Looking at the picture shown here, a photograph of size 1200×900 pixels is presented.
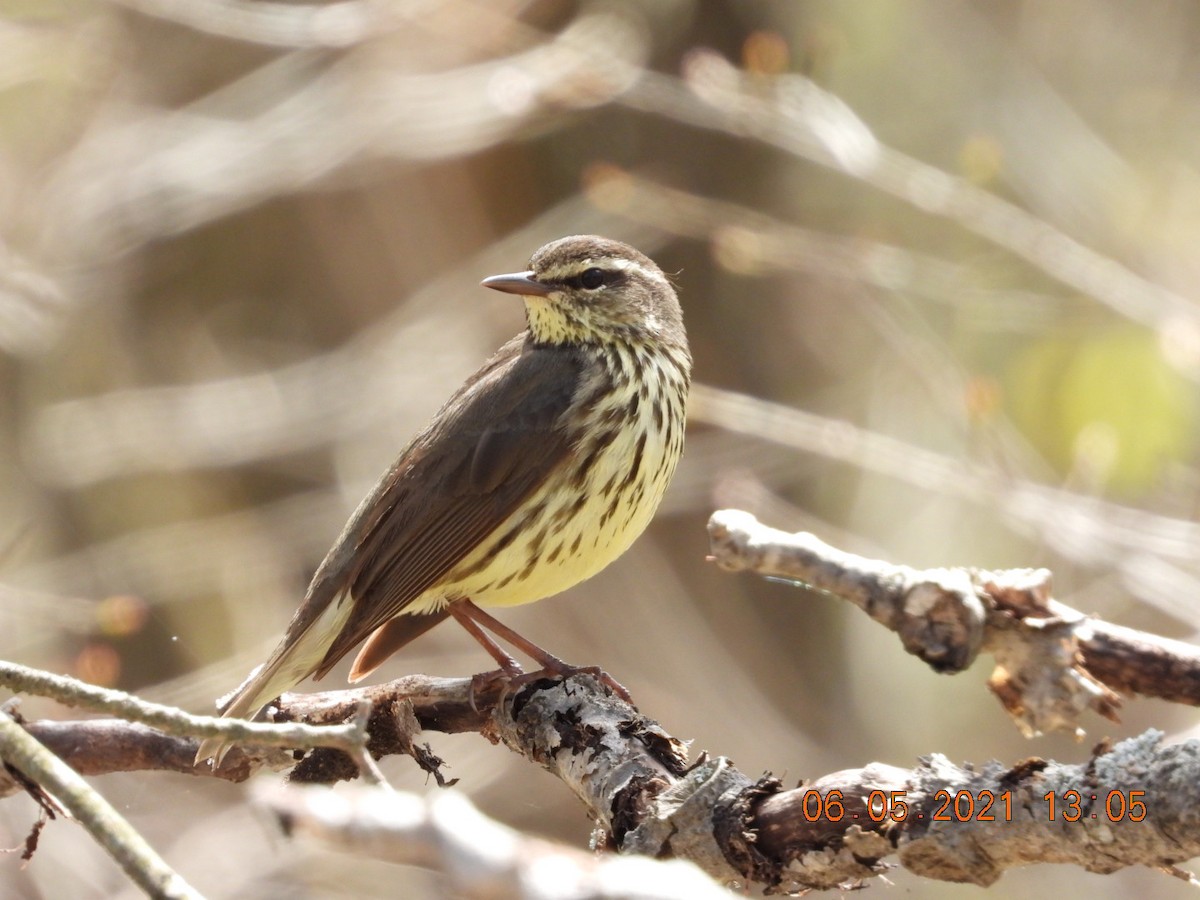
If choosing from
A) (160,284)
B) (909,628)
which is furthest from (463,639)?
(909,628)

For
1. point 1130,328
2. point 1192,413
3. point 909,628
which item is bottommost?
point 1192,413

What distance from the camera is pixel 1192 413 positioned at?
7789mm

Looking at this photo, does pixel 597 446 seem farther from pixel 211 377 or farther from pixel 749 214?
pixel 211 377

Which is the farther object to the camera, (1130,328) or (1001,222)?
(1130,328)

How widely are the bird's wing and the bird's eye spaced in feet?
1.15

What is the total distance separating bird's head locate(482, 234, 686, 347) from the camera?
5.43 m

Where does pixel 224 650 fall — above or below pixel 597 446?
below

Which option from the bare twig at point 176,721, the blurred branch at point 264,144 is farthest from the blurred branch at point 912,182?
the bare twig at point 176,721

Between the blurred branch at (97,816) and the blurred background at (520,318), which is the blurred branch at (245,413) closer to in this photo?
the blurred background at (520,318)

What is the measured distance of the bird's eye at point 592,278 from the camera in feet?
17.9

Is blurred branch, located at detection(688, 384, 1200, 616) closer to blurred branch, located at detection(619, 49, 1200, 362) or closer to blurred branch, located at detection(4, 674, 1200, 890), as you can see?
blurred branch, located at detection(619, 49, 1200, 362)

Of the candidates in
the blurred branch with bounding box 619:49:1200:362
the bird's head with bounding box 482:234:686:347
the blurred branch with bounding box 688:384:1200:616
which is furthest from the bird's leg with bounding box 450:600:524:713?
the blurred branch with bounding box 619:49:1200:362

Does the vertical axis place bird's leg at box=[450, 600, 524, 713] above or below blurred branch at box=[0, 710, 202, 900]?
below

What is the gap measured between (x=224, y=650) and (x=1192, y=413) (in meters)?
6.54
